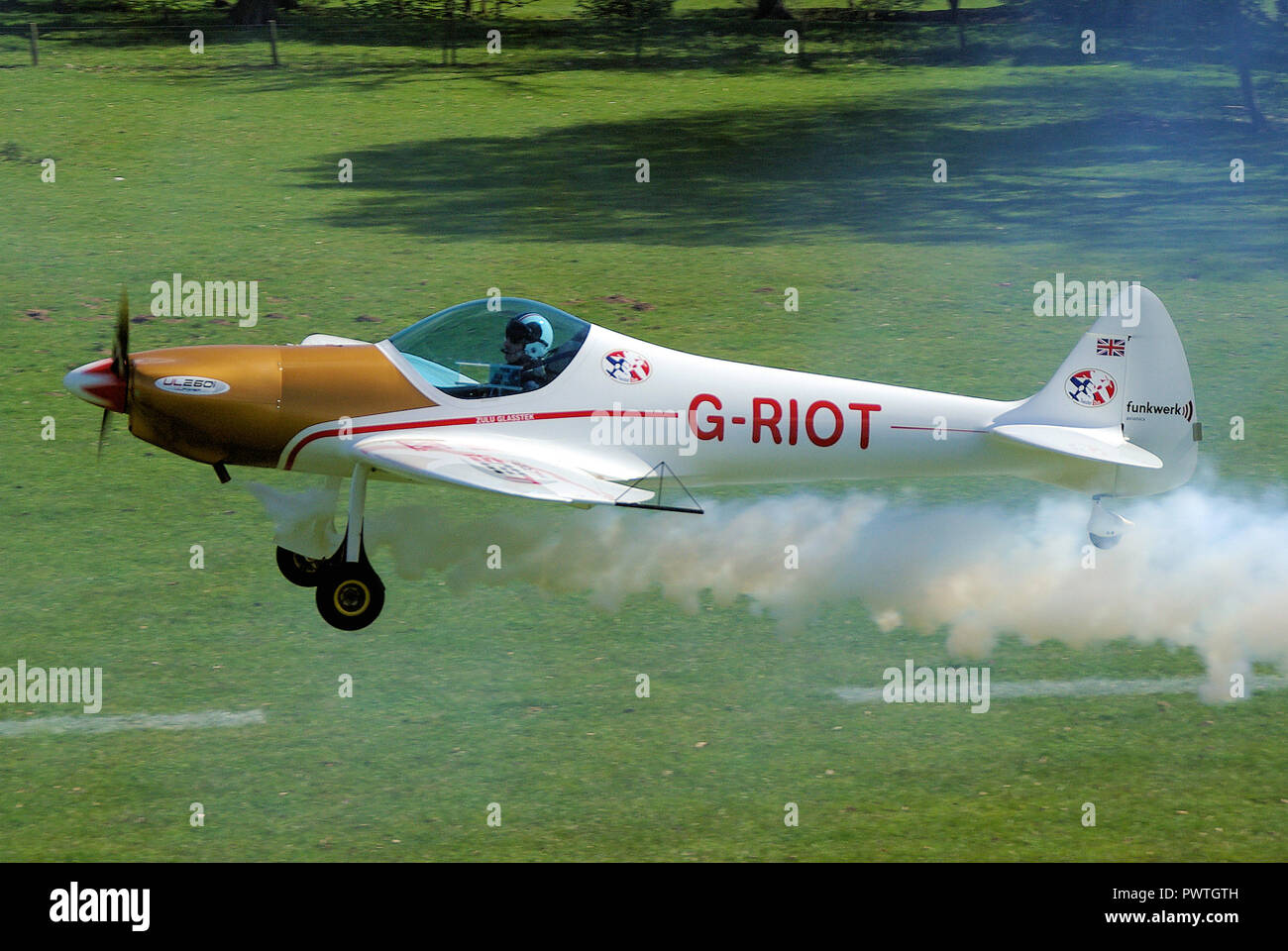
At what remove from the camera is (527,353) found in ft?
43.8

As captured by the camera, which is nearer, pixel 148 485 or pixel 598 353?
pixel 598 353

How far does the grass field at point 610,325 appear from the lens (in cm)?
1201

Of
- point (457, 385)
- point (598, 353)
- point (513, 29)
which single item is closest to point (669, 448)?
point (598, 353)

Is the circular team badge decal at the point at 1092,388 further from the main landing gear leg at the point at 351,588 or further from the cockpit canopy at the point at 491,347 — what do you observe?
the main landing gear leg at the point at 351,588


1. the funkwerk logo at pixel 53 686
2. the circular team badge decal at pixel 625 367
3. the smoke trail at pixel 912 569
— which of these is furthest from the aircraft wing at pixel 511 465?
the funkwerk logo at pixel 53 686

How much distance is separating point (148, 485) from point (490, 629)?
208 inches

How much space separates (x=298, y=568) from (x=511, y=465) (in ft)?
10.3

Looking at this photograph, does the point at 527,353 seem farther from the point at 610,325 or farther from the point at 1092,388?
the point at 610,325

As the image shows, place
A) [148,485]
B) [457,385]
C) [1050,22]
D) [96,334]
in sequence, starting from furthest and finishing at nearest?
[1050,22] → [96,334] → [148,485] → [457,385]

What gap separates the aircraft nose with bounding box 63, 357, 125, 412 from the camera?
12922mm

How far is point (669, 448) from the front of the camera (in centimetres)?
1361

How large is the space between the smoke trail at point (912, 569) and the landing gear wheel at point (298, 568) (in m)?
0.57

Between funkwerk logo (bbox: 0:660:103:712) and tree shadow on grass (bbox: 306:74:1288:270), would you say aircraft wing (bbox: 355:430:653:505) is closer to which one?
funkwerk logo (bbox: 0:660:103:712)

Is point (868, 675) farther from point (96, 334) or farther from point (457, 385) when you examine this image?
point (96, 334)
